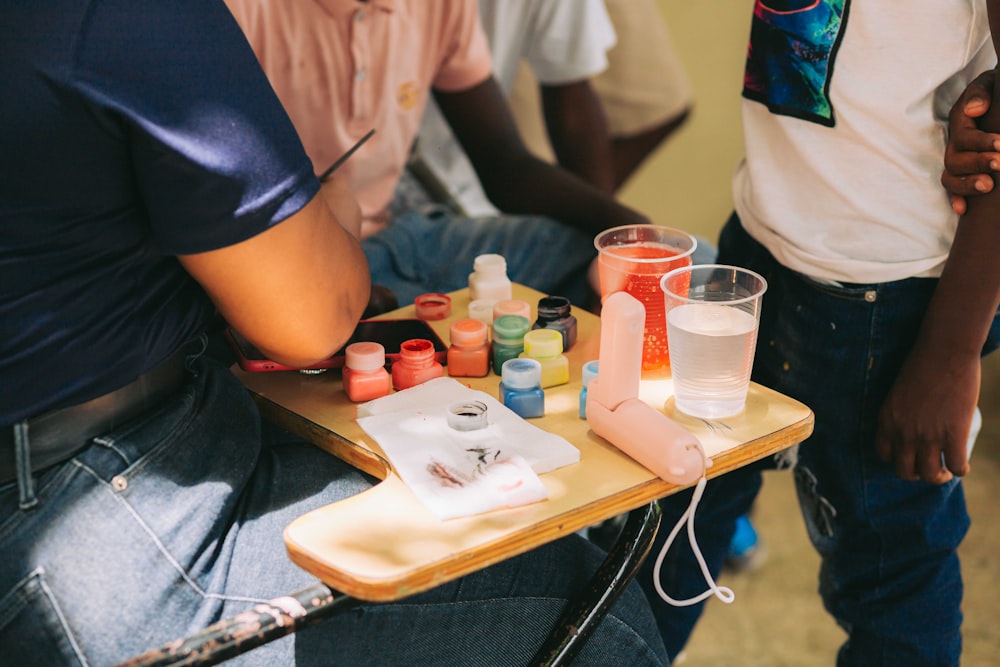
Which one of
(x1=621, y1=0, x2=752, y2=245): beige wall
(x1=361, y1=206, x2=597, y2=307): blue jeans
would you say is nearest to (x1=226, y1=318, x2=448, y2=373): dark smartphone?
(x1=361, y1=206, x2=597, y2=307): blue jeans

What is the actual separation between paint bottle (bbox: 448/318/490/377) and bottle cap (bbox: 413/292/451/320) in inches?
5.6

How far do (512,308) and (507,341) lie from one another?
0.29ft

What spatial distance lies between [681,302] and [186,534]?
538 millimetres

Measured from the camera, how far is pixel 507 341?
1146 millimetres

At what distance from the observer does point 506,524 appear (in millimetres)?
875

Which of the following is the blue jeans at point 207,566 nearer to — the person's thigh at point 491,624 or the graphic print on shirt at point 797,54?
the person's thigh at point 491,624

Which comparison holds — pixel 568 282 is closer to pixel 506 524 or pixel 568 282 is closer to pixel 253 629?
pixel 506 524

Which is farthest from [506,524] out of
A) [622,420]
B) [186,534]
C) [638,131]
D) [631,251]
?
[638,131]

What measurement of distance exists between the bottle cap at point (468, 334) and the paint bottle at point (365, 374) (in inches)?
3.3

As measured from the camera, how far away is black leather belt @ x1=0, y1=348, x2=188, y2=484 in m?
0.91

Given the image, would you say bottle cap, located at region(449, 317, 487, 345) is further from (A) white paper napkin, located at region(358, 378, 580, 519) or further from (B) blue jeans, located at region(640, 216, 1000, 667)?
(B) blue jeans, located at region(640, 216, 1000, 667)

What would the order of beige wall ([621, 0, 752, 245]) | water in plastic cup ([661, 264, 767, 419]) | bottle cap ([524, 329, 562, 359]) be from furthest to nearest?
1. beige wall ([621, 0, 752, 245])
2. bottle cap ([524, 329, 562, 359])
3. water in plastic cup ([661, 264, 767, 419])

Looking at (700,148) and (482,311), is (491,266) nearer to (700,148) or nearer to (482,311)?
(482,311)

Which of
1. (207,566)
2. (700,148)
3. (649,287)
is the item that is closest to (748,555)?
(649,287)
